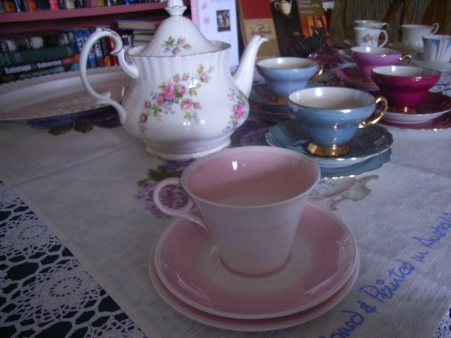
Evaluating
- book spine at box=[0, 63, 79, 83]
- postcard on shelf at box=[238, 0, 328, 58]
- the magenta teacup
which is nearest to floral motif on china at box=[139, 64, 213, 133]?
the magenta teacup

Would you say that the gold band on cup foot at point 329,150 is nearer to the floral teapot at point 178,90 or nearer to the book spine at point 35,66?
the floral teapot at point 178,90

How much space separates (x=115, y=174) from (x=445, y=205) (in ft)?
1.54

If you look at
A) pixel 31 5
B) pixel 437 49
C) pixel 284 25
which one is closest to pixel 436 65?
pixel 437 49

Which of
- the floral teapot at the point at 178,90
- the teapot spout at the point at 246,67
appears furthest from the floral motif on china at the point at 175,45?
the teapot spout at the point at 246,67

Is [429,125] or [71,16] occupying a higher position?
[71,16]

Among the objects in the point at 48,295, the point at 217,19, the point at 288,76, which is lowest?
the point at 48,295

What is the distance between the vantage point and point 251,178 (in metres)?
0.38

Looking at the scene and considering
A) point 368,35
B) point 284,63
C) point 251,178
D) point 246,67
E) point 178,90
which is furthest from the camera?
point 368,35

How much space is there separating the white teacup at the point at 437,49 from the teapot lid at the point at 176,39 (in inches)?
29.7

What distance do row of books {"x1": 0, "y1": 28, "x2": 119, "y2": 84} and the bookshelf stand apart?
0.23 ft

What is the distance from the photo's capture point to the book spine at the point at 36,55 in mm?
1263

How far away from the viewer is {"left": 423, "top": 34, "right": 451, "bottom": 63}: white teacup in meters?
0.95

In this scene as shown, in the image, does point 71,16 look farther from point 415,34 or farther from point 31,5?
point 415,34

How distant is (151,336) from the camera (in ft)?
0.91
